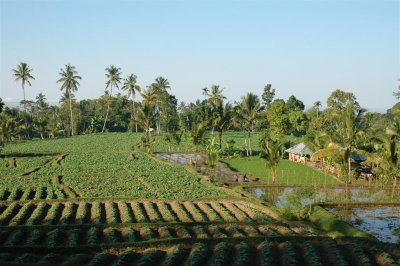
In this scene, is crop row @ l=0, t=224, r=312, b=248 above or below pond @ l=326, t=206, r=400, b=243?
above

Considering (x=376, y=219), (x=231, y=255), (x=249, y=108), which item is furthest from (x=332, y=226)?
(x=249, y=108)

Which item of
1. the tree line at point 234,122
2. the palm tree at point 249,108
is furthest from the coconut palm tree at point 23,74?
the palm tree at point 249,108

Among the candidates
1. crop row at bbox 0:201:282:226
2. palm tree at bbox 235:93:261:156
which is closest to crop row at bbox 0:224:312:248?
crop row at bbox 0:201:282:226

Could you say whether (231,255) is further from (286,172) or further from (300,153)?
(300,153)

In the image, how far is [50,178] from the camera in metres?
35.2

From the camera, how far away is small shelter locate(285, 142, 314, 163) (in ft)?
141

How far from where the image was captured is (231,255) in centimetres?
1628

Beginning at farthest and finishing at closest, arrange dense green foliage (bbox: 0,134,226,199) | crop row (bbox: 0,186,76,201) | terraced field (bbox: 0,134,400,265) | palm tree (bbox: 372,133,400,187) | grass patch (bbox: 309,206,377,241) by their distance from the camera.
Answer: palm tree (bbox: 372,133,400,187) → dense green foliage (bbox: 0,134,226,199) → crop row (bbox: 0,186,76,201) → grass patch (bbox: 309,206,377,241) → terraced field (bbox: 0,134,400,265)

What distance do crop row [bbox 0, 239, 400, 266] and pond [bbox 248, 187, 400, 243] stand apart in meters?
4.94

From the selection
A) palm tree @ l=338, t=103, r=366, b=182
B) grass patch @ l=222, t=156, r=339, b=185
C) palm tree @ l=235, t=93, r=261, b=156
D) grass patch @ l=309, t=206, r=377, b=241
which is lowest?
grass patch @ l=309, t=206, r=377, b=241

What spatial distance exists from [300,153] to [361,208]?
1774 centimetres

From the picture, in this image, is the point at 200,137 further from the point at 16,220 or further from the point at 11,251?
the point at 11,251

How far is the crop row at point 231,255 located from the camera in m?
15.1

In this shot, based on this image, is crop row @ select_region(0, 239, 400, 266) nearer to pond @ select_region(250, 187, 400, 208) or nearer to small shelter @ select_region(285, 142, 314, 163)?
pond @ select_region(250, 187, 400, 208)
